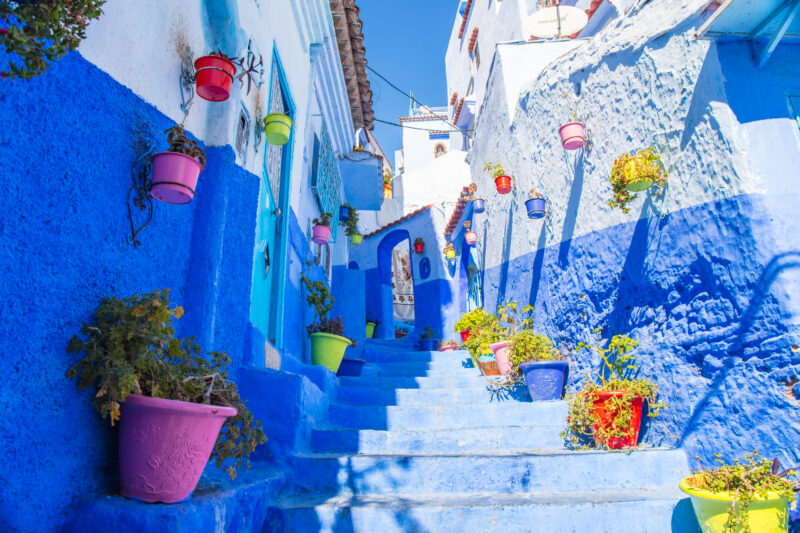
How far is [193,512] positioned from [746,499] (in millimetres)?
2811

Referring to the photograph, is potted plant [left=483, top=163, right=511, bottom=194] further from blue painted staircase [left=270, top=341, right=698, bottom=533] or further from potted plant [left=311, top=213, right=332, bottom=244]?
blue painted staircase [left=270, top=341, right=698, bottom=533]

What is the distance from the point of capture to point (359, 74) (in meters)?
8.96

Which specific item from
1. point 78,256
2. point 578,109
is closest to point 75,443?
point 78,256

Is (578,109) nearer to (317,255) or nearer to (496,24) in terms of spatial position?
(317,255)

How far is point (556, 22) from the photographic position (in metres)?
9.54

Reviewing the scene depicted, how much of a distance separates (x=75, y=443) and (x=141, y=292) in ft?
2.87

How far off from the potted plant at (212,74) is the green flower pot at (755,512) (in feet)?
12.4

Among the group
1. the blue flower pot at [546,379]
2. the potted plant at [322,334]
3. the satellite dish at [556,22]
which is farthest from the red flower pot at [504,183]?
the satellite dish at [556,22]

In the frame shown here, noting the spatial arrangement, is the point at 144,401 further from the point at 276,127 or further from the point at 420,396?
the point at 420,396

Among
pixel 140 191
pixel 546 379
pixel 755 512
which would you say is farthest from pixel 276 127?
pixel 755 512

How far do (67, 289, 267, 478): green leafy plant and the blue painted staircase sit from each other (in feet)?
3.24

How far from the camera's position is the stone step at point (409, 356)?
26.9ft

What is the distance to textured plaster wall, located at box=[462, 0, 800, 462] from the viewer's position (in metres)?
3.41

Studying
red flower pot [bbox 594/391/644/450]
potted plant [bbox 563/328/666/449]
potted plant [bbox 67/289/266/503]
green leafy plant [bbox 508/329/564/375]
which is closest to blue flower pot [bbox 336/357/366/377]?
green leafy plant [bbox 508/329/564/375]
